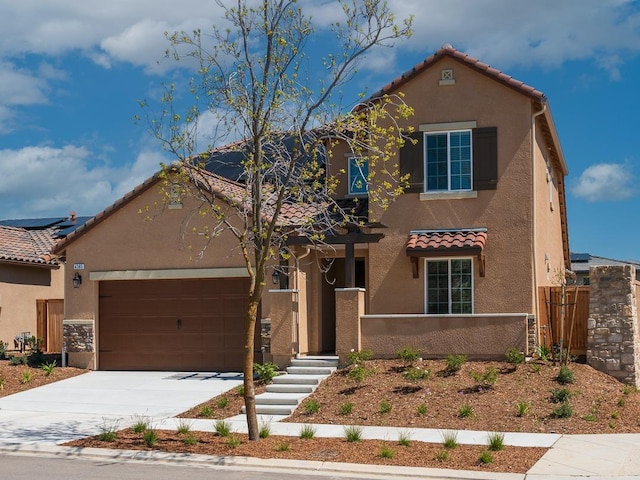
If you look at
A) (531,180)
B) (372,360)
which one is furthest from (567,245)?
(372,360)

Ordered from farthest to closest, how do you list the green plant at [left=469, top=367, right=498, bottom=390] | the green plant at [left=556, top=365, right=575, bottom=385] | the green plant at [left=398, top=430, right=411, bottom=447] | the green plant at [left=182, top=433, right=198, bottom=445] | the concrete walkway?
the green plant at [left=556, top=365, right=575, bottom=385]
the green plant at [left=469, top=367, right=498, bottom=390]
the green plant at [left=182, top=433, right=198, bottom=445]
the green plant at [left=398, top=430, right=411, bottom=447]
the concrete walkway

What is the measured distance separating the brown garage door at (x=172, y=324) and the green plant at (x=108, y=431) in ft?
19.2

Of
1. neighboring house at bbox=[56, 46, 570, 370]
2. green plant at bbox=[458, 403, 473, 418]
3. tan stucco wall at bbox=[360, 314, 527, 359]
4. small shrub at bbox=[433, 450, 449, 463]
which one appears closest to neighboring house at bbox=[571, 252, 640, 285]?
neighboring house at bbox=[56, 46, 570, 370]

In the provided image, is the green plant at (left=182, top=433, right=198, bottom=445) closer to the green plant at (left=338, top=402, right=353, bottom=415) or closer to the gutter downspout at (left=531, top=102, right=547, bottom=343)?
the green plant at (left=338, top=402, right=353, bottom=415)

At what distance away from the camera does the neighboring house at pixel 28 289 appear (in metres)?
24.0

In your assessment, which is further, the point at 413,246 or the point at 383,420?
the point at 413,246

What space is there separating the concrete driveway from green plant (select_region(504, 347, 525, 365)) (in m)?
5.91

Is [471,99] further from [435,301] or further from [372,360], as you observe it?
[372,360]

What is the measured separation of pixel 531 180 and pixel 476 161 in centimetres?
133

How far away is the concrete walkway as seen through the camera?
11.4m

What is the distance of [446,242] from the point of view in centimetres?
Answer: 1941

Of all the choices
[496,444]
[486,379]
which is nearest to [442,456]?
[496,444]

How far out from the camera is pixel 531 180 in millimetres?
19469

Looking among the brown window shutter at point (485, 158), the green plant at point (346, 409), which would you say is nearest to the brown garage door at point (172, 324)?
the green plant at point (346, 409)
